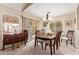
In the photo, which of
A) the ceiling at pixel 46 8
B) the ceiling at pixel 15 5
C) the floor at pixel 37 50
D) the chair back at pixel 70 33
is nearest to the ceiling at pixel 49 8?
the ceiling at pixel 46 8

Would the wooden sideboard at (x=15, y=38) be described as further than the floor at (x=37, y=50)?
No

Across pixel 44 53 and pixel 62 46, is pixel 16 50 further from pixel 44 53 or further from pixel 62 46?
pixel 62 46

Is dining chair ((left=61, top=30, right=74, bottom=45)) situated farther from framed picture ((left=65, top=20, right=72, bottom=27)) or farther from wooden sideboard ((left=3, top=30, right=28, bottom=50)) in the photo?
wooden sideboard ((left=3, top=30, right=28, bottom=50))

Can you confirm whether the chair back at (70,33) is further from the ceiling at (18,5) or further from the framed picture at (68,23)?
the ceiling at (18,5)

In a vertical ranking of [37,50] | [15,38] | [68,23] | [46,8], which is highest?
[46,8]

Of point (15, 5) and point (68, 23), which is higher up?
point (15, 5)

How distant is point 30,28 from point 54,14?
46cm

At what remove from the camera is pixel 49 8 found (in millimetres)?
1942

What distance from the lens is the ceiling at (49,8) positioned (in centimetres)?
192

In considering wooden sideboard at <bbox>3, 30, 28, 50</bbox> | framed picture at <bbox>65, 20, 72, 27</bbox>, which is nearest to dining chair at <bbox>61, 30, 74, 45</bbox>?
framed picture at <bbox>65, 20, 72, 27</bbox>

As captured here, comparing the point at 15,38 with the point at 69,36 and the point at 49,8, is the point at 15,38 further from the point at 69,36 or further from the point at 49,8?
the point at 69,36

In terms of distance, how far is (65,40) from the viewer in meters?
1.94

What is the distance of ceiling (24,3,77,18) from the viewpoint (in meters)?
1.92

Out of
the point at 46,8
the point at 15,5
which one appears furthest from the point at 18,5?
the point at 46,8
